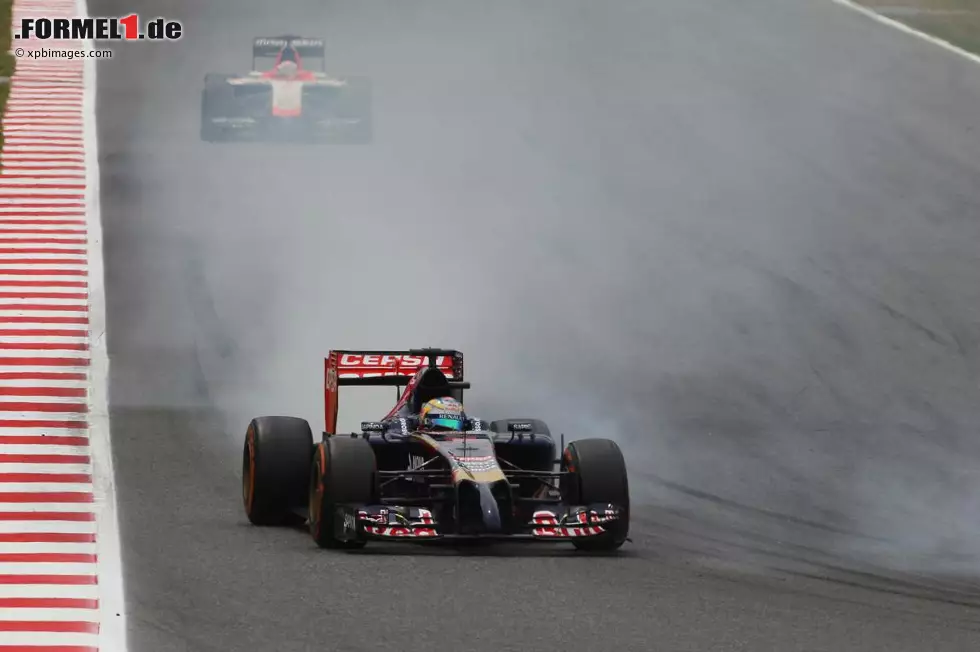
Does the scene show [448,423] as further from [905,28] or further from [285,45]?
[905,28]

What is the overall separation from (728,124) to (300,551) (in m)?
16.8

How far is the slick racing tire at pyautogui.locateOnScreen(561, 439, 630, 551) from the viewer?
1248 centimetres

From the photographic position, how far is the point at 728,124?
90.0ft

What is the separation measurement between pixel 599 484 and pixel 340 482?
1928 mm

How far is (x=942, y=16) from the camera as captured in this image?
32.2 m

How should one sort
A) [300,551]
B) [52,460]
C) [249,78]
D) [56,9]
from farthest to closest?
[56,9] < [249,78] < [52,460] < [300,551]

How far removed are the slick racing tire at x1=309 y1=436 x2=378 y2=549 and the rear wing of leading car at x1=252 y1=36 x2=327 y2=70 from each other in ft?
50.2

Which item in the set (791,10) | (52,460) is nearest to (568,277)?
(52,460)

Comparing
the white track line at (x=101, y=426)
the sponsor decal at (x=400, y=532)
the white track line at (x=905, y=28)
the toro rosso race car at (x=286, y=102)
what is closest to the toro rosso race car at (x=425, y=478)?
the sponsor decal at (x=400, y=532)

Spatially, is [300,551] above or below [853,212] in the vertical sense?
below

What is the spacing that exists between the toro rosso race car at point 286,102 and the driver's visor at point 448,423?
14105mm

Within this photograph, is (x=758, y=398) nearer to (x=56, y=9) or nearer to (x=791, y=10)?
(x=791, y=10)

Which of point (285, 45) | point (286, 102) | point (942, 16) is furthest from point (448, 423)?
point (942, 16)

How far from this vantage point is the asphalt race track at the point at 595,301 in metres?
10.7
